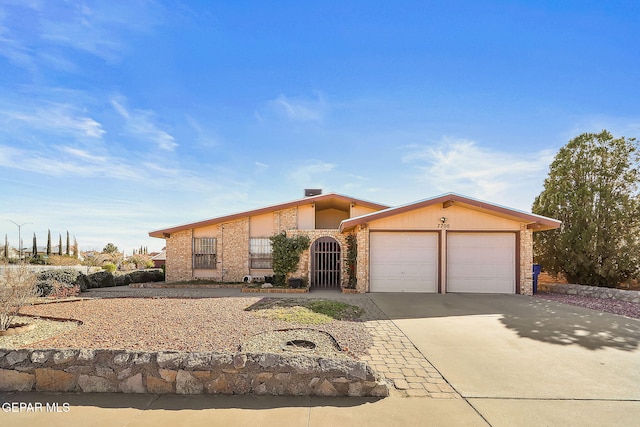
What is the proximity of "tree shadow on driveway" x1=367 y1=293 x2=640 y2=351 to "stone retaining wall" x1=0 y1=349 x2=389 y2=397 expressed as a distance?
4364 millimetres

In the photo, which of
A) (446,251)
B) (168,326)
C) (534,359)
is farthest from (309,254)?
(534,359)

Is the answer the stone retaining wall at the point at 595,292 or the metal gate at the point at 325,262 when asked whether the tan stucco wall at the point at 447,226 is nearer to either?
the stone retaining wall at the point at 595,292

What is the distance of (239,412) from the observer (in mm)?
3369

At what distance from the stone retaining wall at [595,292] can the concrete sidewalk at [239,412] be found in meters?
11.0

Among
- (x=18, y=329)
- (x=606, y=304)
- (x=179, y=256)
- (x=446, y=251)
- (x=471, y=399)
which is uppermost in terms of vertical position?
(x=446, y=251)

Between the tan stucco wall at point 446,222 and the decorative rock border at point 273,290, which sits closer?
the tan stucco wall at point 446,222

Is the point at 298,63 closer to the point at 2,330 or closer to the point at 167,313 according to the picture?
the point at 167,313

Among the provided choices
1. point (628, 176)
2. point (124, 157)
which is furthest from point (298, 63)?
point (628, 176)

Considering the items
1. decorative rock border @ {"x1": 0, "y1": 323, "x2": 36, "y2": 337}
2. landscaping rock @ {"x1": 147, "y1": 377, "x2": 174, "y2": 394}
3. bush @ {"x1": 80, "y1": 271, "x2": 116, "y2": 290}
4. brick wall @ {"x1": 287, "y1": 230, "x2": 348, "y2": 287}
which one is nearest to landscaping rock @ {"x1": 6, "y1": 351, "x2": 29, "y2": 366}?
landscaping rock @ {"x1": 147, "y1": 377, "x2": 174, "y2": 394}

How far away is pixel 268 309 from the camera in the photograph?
825 cm

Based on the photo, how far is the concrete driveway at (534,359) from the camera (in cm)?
345

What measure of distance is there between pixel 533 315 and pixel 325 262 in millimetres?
8411

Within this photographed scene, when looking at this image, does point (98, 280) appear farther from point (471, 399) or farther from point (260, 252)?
point (471, 399)

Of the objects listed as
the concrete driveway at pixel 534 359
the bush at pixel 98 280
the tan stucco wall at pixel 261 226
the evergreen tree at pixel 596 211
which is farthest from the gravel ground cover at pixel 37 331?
the evergreen tree at pixel 596 211
